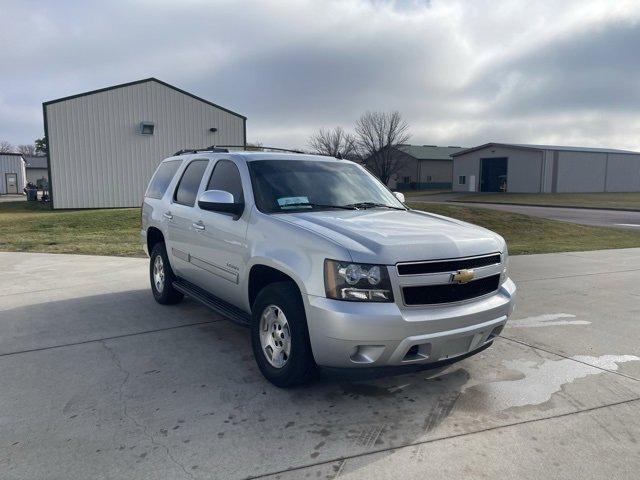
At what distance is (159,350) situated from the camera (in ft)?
16.2

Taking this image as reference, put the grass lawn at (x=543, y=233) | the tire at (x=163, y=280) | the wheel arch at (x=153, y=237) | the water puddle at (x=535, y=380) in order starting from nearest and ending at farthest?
the water puddle at (x=535, y=380), the tire at (x=163, y=280), the wheel arch at (x=153, y=237), the grass lawn at (x=543, y=233)

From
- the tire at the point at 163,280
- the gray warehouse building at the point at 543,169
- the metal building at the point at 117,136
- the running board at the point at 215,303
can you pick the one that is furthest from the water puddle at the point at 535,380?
the gray warehouse building at the point at 543,169

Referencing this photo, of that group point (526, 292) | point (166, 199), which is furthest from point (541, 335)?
point (166, 199)

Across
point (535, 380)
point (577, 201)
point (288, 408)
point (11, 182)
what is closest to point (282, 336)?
point (288, 408)

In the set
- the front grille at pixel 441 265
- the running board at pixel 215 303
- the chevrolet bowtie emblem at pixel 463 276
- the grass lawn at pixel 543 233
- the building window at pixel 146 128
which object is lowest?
the grass lawn at pixel 543 233

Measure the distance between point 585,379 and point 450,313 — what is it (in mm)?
1591

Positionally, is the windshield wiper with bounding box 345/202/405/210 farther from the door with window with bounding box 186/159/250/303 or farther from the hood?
the door with window with bounding box 186/159/250/303

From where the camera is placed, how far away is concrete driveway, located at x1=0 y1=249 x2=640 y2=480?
3016 millimetres

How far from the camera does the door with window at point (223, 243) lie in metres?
4.50

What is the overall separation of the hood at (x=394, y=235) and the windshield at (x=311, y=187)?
26 centimetres

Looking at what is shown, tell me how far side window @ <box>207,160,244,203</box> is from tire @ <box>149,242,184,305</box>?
147 centimetres

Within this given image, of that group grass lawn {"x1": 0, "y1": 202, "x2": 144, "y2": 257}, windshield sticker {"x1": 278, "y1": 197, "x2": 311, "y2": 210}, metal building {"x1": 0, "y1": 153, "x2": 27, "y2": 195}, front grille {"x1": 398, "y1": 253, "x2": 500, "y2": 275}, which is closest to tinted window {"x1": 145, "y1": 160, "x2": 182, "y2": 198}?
windshield sticker {"x1": 278, "y1": 197, "x2": 311, "y2": 210}

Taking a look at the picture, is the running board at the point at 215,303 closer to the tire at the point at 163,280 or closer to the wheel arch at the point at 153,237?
the tire at the point at 163,280

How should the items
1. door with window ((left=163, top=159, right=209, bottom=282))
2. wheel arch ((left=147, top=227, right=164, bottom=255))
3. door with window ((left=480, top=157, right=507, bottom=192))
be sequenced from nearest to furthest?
1. door with window ((left=163, top=159, right=209, bottom=282))
2. wheel arch ((left=147, top=227, right=164, bottom=255))
3. door with window ((left=480, top=157, right=507, bottom=192))
